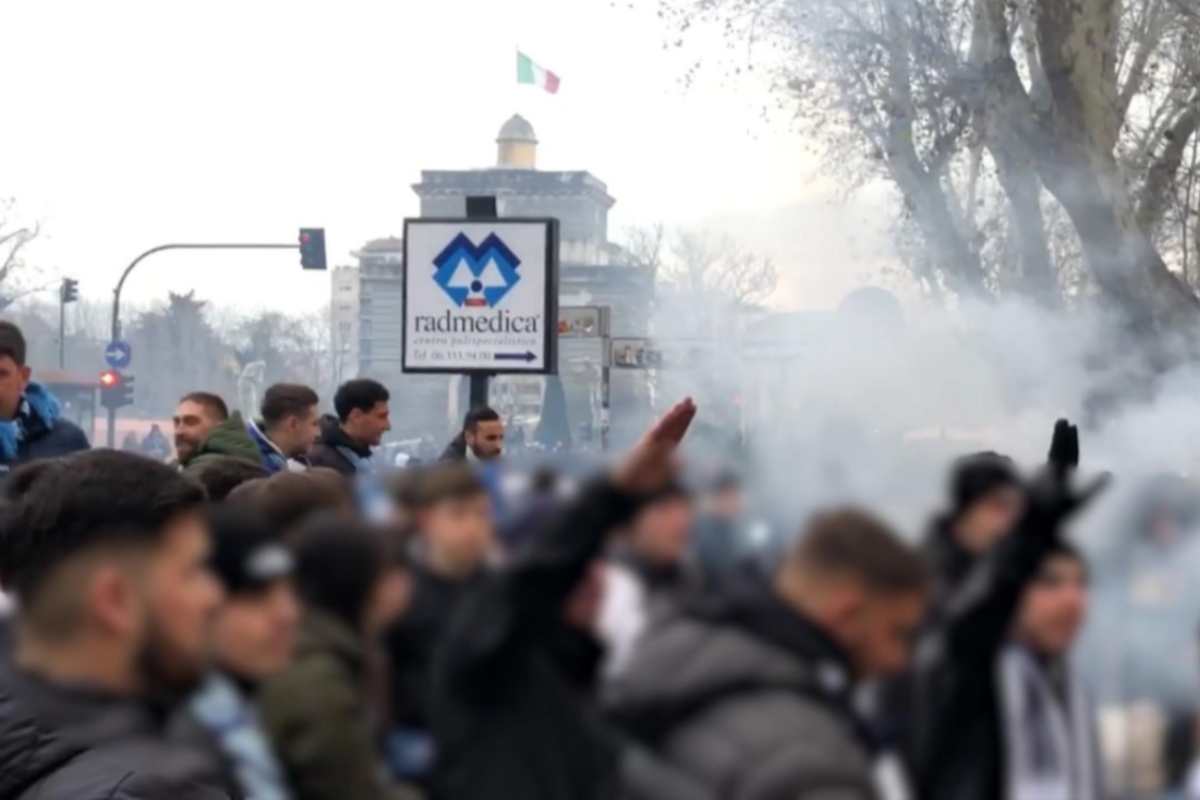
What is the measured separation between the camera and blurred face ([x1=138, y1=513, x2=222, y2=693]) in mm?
1062

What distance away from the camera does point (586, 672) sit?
3.45 ft

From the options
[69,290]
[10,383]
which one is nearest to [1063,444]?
[10,383]

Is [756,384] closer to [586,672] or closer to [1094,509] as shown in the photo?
[1094,509]

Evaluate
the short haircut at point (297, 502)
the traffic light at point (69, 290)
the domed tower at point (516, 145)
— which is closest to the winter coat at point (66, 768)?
the short haircut at point (297, 502)

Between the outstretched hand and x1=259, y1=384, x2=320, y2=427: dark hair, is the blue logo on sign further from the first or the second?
the outstretched hand

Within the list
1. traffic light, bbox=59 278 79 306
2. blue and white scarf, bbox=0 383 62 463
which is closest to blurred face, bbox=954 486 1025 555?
blue and white scarf, bbox=0 383 62 463

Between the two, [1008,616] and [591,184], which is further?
[591,184]

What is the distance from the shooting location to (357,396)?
6.98 feet

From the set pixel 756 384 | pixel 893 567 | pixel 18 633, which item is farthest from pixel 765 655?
pixel 756 384

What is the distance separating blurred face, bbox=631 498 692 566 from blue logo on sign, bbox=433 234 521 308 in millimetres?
1831

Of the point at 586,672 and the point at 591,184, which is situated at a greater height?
the point at 591,184

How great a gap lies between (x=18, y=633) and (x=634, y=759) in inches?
14.3

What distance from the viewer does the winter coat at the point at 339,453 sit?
1.95 m

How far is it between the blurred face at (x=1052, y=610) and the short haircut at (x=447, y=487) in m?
0.28
